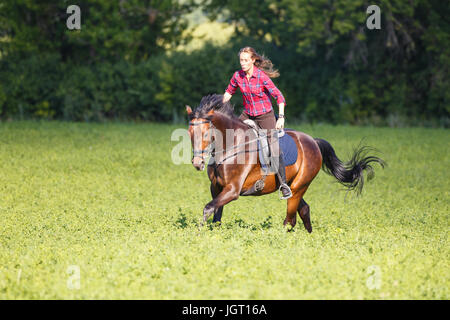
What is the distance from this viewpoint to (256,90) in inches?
377

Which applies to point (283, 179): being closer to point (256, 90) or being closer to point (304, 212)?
point (304, 212)

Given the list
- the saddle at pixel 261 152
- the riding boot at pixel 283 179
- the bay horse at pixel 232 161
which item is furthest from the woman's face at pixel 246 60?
the riding boot at pixel 283 179

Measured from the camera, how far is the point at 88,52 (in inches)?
1633

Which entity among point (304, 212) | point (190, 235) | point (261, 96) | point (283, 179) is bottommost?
point (304, 212)

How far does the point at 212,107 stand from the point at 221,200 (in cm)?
139

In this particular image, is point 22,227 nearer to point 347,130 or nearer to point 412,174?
point 412,174

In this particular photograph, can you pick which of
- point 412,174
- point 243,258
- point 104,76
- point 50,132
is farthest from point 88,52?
point 243,258

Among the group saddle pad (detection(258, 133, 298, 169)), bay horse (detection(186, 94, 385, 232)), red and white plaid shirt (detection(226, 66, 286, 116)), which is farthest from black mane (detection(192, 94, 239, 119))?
saddle pad (detection(258, 133, 298, 169))

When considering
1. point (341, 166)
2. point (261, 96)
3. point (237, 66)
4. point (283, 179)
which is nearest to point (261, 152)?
point (283, 179)

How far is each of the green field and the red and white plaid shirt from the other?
1.91 metres

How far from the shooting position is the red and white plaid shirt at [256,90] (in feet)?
31.2

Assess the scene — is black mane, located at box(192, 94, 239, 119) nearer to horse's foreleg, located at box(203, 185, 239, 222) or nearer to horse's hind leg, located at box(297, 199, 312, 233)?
horse's foreleg, located at box(203, 185, 239, 222)

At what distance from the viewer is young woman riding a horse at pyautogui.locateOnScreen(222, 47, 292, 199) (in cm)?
949

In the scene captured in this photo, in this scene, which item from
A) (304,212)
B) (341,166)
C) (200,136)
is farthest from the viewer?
(341,166)
